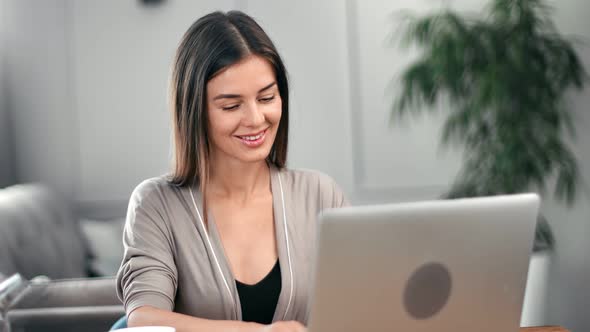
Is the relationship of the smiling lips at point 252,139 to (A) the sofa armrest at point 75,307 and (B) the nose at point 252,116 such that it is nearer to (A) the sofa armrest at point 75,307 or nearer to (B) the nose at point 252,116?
(B) the nose at point 252,116

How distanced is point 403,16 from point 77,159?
1.90 meters

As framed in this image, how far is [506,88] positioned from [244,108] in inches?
84.7

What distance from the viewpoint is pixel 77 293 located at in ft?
8.00

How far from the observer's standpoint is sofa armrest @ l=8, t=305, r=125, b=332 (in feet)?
A: 7.91

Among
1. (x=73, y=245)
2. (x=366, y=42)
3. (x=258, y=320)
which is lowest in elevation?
(x=73, y=245)

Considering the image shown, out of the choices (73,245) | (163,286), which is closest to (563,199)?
(73,245)

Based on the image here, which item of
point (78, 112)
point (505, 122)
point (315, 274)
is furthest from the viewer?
point (78, 112)

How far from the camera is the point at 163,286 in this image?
4.95 ft

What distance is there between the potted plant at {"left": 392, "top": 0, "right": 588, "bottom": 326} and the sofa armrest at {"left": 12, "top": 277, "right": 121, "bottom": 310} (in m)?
1.87

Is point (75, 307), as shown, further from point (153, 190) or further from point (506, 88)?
point (506, 88)

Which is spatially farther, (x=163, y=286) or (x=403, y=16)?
(x=403, y=16)

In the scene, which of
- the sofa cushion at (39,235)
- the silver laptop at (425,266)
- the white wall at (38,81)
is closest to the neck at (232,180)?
the silver laptop at (425,266)

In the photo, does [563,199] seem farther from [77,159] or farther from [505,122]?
[77,159]

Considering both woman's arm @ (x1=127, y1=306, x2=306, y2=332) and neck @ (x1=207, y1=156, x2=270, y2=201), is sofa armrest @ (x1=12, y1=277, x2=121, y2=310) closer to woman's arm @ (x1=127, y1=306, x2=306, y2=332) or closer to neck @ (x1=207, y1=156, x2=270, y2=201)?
neck @ (x1=207, y1=156, x2=270, y2=201)
